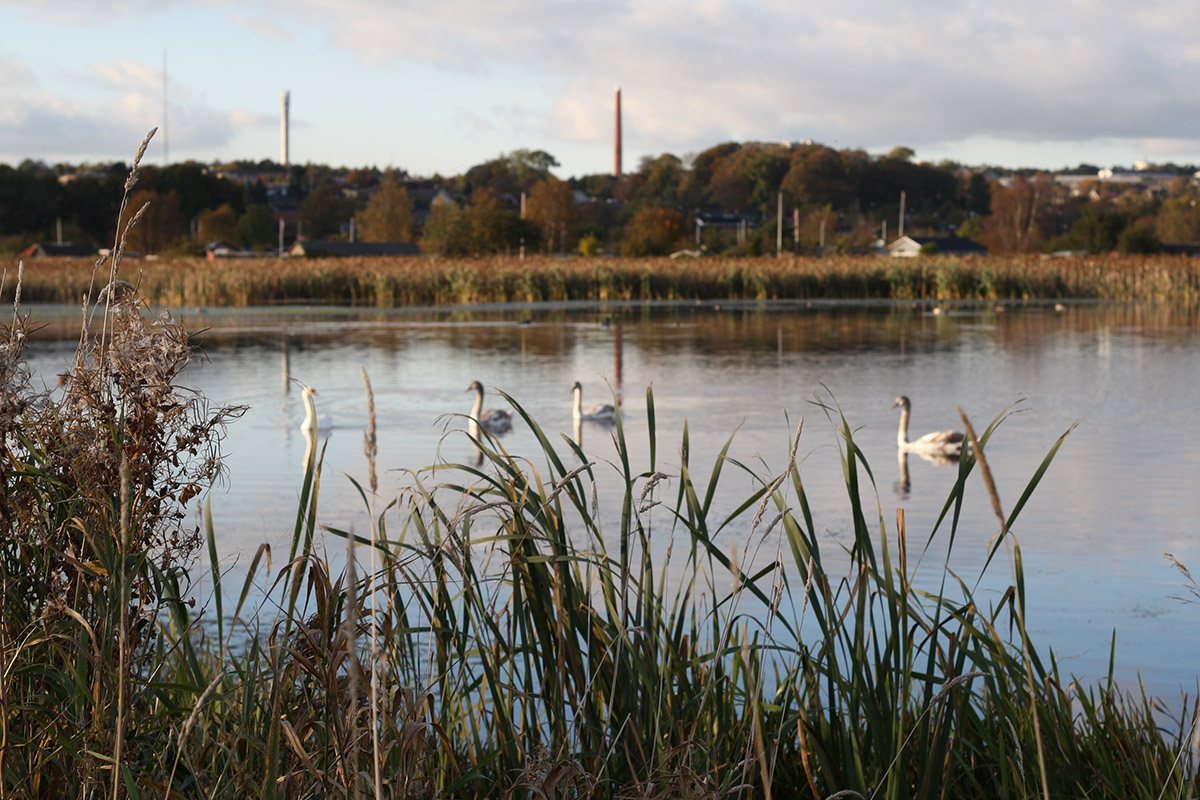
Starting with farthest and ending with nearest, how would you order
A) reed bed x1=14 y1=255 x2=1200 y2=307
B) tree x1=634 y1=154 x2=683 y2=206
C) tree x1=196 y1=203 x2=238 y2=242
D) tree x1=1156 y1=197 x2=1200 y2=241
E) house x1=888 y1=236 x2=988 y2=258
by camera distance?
1. tree x1=634 y1=154 x2=683 y2=206
2. tree x1=1156 y1=197 x2=1200 y2=241
3. tree x1=196 y1=203 x2=238 y2=242
4. house x1=888 y1=236 x2=988 y2=258
5. reed bed x1=14 y1=255 x2=1200 y2=307

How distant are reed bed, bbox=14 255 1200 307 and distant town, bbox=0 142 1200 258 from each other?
4.37 m

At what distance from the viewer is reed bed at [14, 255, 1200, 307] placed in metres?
32.7

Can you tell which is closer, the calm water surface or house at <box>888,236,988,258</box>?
the calm water surface

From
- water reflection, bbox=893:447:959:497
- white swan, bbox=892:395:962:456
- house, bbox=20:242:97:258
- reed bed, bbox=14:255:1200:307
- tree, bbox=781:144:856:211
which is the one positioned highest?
tree, bbox=781:144:856:211

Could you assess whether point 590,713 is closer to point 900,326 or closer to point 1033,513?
point 1033,513

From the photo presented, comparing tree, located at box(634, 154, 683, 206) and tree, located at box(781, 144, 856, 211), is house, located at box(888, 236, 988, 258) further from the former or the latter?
tree, located at box(634, 154, 683, 206)

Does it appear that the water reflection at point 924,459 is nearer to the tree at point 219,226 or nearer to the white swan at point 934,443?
the white swan at point 934,443

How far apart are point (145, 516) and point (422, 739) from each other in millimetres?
832

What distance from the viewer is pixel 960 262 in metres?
36.0

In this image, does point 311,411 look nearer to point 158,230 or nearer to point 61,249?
point 158,230

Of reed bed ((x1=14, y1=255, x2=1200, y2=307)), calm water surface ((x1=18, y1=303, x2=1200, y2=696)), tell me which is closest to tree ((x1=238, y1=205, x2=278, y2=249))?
reed bed ((x1=14, y1=255, x2=1200, y2=307))

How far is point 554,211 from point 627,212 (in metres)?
30.3

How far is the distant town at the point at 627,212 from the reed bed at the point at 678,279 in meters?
4.37

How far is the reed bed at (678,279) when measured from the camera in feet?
107
